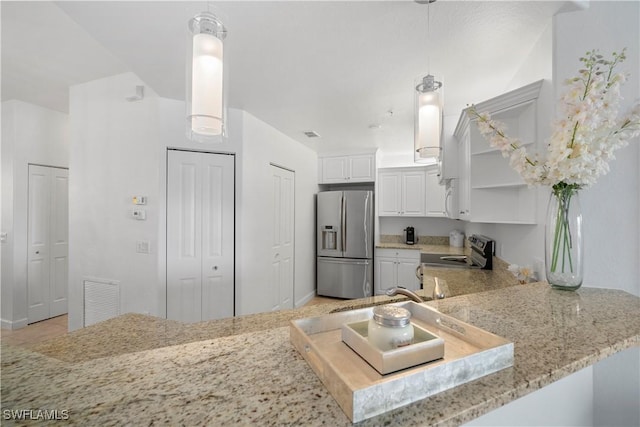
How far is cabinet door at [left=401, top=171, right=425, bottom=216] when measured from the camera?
15.4 feet

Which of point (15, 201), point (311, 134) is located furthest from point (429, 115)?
point (15, 201)

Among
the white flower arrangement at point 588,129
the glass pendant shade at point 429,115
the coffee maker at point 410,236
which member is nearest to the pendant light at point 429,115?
the glass pendant shade at point 429,115

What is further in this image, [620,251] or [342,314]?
[620,251]

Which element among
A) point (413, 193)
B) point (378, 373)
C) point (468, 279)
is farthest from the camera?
point (413, 193)

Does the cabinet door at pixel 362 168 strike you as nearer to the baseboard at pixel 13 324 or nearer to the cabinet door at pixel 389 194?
the cabinet door at pixel 389 194

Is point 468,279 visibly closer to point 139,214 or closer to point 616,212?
point 616,212

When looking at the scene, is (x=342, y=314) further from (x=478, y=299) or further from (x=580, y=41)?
(x=580, y=41)

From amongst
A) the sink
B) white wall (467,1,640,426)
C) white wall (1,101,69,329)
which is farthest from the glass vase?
white wall (1,101,69,329)

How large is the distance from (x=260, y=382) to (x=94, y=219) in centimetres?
327

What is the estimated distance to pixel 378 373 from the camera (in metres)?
0.50

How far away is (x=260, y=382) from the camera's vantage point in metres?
0.52

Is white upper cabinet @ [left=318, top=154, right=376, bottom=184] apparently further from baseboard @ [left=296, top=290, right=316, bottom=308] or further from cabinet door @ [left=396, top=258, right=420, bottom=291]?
baseboard @ [left=296, top=290, right=316, bottom=308]

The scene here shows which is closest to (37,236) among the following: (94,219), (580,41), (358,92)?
(94,219)

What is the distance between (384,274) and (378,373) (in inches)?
166
